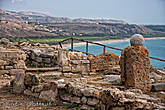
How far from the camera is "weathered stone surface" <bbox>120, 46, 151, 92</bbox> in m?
7.66

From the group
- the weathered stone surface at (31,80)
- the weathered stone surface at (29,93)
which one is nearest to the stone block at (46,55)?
the weathered stone surface at (31,80)

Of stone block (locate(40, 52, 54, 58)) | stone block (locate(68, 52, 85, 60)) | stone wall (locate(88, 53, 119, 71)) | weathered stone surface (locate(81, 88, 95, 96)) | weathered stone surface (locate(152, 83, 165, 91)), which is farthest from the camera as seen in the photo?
stone block (locate(40, 52, 54, 58))

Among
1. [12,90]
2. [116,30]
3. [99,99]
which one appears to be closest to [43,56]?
[12,90]

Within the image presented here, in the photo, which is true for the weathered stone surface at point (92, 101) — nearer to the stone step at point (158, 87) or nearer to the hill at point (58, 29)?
the stone step at point (158, 87)

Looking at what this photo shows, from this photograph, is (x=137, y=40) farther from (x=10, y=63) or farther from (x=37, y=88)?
(x=10, y=63)

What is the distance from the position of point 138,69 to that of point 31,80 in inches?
141

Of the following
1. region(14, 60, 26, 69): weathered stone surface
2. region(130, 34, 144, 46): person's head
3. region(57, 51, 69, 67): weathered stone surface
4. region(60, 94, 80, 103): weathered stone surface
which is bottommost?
region(60, 94, 80, 103): weathered stone surface

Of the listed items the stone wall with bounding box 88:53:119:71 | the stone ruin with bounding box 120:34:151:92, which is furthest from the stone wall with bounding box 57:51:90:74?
→ the stone ruin with bounding box 120:34:151:92

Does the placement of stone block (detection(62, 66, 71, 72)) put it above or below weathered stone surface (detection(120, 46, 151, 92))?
below

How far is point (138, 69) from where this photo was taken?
7.68 metres

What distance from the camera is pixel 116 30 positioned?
9300 centimetres

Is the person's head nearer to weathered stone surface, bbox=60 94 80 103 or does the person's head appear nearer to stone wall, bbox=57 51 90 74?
weathered stone surface, bbox=60 94 80 103

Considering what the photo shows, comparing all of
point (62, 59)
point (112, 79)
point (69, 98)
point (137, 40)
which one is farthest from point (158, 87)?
point (62, 59)

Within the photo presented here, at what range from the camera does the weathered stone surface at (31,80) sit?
8.71 metres
